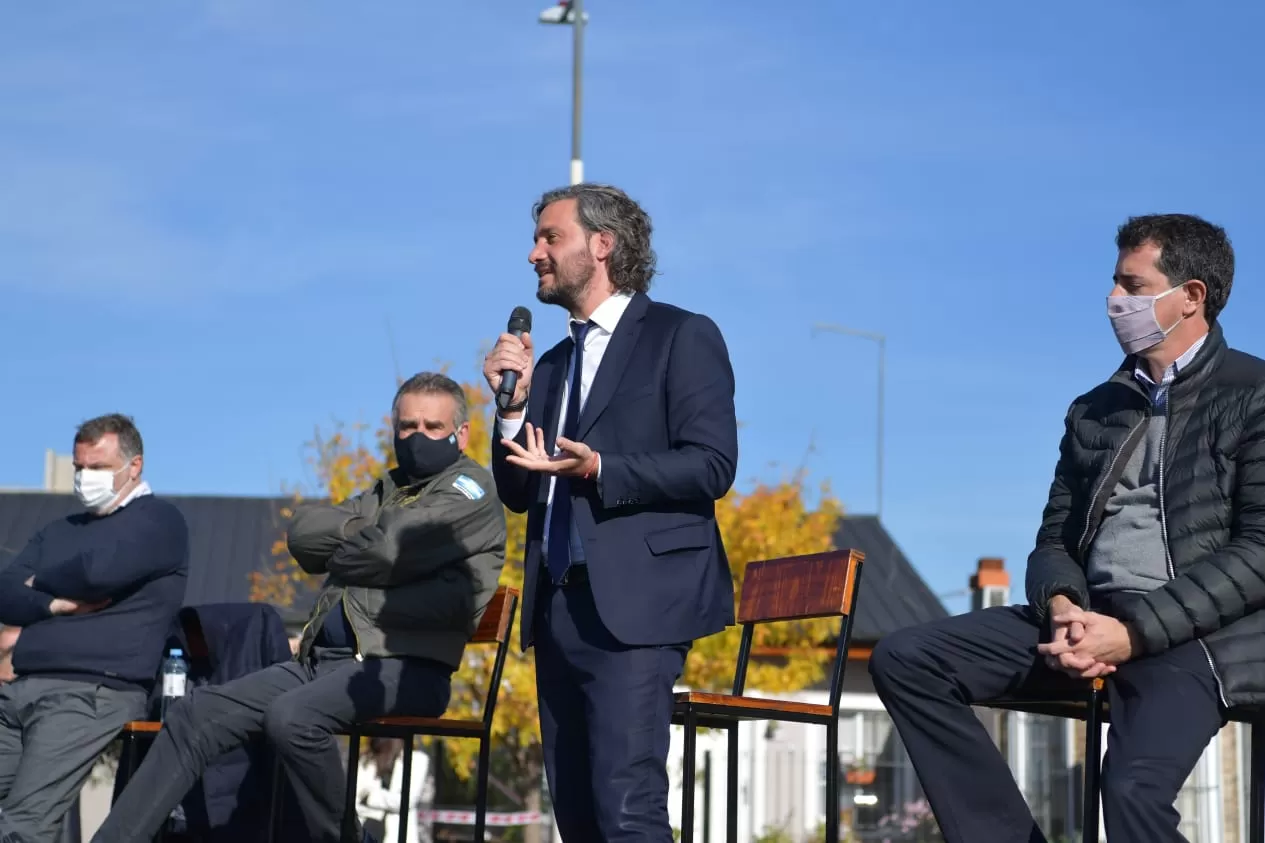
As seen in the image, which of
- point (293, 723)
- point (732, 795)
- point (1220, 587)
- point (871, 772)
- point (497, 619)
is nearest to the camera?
point (1220, 587)

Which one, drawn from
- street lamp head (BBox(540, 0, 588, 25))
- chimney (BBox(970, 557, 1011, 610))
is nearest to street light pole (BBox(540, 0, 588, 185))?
street lamp head (BBox(540, 0, 588, 25))

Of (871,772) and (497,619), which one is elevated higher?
(497,619)

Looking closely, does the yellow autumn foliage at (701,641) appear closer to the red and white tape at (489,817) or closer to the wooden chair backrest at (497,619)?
the red and white tape at (489,817)

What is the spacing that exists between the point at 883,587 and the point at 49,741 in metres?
19.8

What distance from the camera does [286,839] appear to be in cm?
621

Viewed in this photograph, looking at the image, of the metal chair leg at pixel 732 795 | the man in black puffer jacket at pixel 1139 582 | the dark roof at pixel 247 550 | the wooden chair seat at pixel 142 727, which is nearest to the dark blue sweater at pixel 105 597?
the wooden chair seat at pixel 142 727

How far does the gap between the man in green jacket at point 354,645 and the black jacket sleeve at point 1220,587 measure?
2.48 meters

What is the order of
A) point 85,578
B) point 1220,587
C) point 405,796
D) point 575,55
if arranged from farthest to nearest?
point 575,55
point 85,578
point 405,796
point 1220,587

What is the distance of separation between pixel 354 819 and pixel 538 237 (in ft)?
7.72

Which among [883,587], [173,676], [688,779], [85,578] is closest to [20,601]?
[85,578]

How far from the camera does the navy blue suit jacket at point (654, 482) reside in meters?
4.10

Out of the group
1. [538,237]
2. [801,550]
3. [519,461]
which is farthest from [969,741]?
[801,550]

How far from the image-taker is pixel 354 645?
5.91 metres

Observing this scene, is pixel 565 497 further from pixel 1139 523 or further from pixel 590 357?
pixel 1139 523
